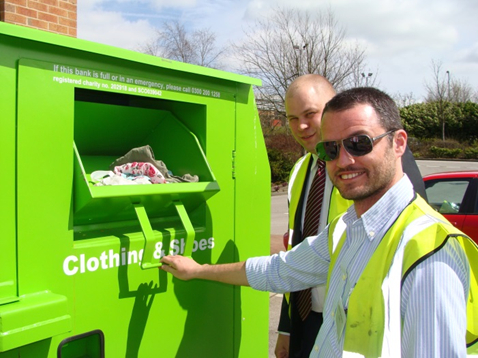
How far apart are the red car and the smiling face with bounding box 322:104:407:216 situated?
4.59 m

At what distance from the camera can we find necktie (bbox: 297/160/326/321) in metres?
2.17

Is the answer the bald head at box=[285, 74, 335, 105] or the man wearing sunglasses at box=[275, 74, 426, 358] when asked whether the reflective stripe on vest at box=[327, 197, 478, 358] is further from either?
the bald head at box=[285, 74, 335, 105]

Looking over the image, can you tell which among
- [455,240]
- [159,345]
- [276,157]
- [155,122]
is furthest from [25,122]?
[276,157]

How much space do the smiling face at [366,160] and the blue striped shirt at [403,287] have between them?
0.15 ft

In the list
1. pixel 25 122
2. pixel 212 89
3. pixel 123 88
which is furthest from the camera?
pixel 212 89

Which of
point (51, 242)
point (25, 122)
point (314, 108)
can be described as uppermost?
point (314, 108)

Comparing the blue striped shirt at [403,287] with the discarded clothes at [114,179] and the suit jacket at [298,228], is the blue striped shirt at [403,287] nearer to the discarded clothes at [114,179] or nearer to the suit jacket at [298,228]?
the suit jacket at [298,228]

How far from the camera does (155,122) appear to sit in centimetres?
236

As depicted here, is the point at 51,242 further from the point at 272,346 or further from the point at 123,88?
the point at 272,346

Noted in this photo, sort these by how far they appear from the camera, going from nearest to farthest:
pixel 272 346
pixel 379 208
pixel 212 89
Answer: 1. pixel 379 208
2. pixel 212 89
3. pixel 272 346

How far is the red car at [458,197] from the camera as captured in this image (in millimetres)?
5488

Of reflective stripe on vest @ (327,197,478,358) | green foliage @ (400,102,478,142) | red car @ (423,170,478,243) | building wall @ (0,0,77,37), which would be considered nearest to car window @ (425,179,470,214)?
red car @ (423,170,478,243)

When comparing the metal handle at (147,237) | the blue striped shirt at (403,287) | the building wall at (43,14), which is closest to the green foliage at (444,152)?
the building wall at (43,14)

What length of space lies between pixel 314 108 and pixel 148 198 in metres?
0.95
